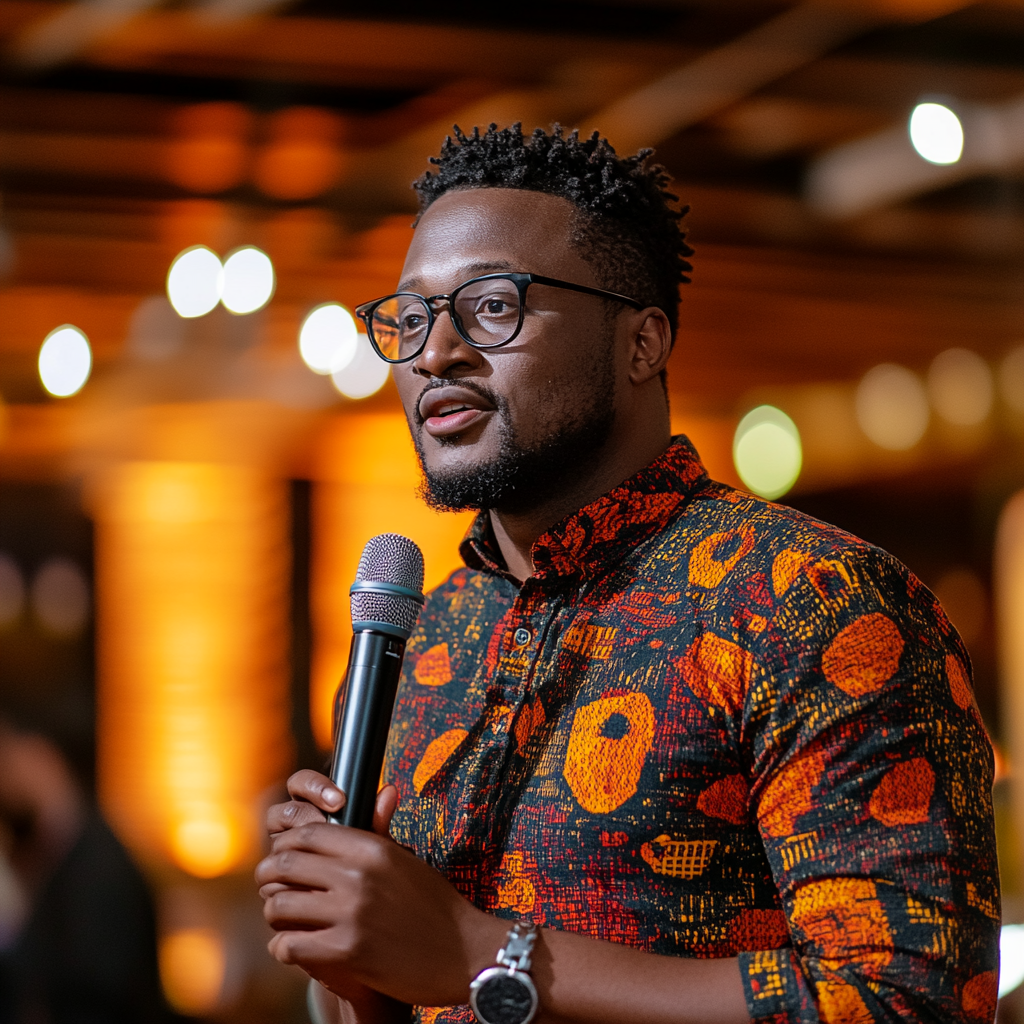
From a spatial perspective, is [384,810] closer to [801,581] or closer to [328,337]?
[801,581]

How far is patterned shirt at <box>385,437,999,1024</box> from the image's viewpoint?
116cm

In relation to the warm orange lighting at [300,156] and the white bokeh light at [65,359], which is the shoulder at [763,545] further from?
the white bokeh light at [65,359]

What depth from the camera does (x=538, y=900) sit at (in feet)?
4.35

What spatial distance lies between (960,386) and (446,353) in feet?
18.0

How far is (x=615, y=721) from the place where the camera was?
1352 millimetres

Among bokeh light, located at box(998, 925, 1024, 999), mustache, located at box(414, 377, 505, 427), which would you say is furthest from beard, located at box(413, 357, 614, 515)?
bokeh light, located at box(998, 925, 1024, 999)

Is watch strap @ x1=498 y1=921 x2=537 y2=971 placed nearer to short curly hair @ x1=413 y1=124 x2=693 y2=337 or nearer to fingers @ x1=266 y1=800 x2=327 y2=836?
fingers @ x1=266 y1=800 x2=327 y2=836

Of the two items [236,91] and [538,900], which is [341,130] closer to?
[236,91]

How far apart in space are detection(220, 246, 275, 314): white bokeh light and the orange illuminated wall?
1.97 metres

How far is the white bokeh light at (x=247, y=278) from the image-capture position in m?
4.62

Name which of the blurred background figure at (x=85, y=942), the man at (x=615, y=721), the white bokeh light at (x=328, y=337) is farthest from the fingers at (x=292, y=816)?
the white bokeh light at (x=328, y=337)

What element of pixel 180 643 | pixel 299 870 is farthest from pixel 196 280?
pixel 299 870

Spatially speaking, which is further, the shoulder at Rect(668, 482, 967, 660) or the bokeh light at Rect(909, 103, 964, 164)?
the bokeh light at Rect(909, 103, 964, 164)

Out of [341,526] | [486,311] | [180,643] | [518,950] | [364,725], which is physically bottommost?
[518,950]
